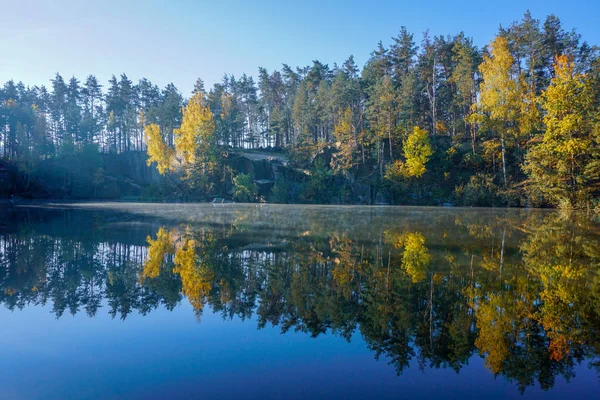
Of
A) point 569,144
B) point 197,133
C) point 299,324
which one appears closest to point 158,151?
point 197,133

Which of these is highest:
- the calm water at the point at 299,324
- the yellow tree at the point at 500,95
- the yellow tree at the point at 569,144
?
the yellow tree at the point at 500,95

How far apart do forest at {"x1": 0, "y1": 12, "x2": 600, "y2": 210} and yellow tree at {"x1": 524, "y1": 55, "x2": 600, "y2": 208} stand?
124 mm

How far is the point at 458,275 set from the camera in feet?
28.9

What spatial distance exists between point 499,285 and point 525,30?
169 feet

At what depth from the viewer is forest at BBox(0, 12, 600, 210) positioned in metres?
34.9

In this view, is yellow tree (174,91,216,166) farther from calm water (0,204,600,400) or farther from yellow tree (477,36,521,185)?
calm water (0,204,600,400)

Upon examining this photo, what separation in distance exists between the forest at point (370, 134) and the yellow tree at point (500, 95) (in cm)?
14

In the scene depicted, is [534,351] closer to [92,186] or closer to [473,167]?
[473,167]

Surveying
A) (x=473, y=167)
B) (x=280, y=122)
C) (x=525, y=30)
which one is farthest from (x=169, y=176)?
(x=525, y=30)

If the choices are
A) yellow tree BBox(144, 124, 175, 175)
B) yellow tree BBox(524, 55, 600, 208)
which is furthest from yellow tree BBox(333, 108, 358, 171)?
yellow tree BBox(144, 124, 175, 175)

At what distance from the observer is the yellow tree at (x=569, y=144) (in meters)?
31.0

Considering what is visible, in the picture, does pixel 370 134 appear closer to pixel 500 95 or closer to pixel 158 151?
pixel 500 95

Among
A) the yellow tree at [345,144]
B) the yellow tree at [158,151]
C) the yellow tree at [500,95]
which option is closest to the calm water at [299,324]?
the yellow tree at [500,95]

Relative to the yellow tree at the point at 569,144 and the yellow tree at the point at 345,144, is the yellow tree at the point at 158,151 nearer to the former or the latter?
the yellow tree at the point at 345,144
